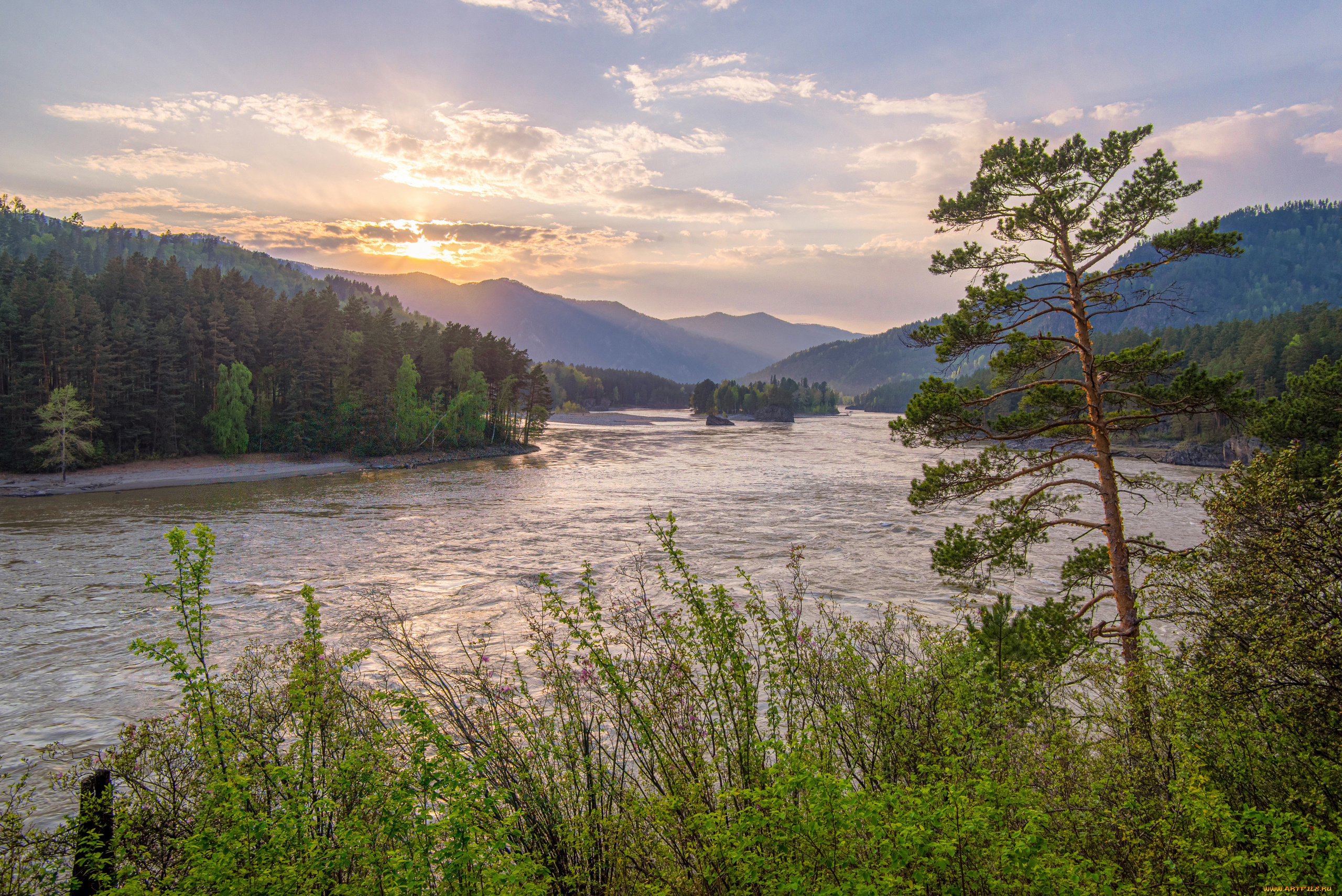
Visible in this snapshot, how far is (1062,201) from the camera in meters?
11.8

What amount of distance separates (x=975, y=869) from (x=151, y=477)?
71484 millimetres

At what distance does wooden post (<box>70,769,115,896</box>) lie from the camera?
14.0 ft

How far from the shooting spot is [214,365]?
225ft

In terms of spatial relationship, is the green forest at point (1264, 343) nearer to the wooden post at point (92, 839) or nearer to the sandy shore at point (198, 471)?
the sandy shore at point (198, 471)

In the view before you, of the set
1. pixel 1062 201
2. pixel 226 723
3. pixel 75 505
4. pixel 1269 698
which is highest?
pixel 1062 201

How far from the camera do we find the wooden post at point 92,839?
428 centimetres

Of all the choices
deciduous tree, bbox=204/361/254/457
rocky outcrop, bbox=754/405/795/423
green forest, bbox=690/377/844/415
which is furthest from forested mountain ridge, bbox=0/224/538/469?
green forest, bbox=690/377/844/415

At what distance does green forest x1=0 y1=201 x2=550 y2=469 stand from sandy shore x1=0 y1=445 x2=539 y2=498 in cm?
175

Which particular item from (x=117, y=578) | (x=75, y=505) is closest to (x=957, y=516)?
(x=117, y=578)

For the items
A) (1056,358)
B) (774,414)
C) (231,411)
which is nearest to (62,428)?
(231,411)

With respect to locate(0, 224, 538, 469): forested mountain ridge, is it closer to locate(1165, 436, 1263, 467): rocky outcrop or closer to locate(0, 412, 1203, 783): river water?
locate(0, 412, 1203, 783): river water

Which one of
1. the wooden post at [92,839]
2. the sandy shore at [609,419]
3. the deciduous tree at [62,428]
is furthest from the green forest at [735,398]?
the wooden post at [92,839]

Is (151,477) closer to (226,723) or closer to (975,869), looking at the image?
(226,723)

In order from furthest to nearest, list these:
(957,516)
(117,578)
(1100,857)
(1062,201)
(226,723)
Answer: (957,516) < (117,578) < (1062,201) < (226,723) < (1100,857)
